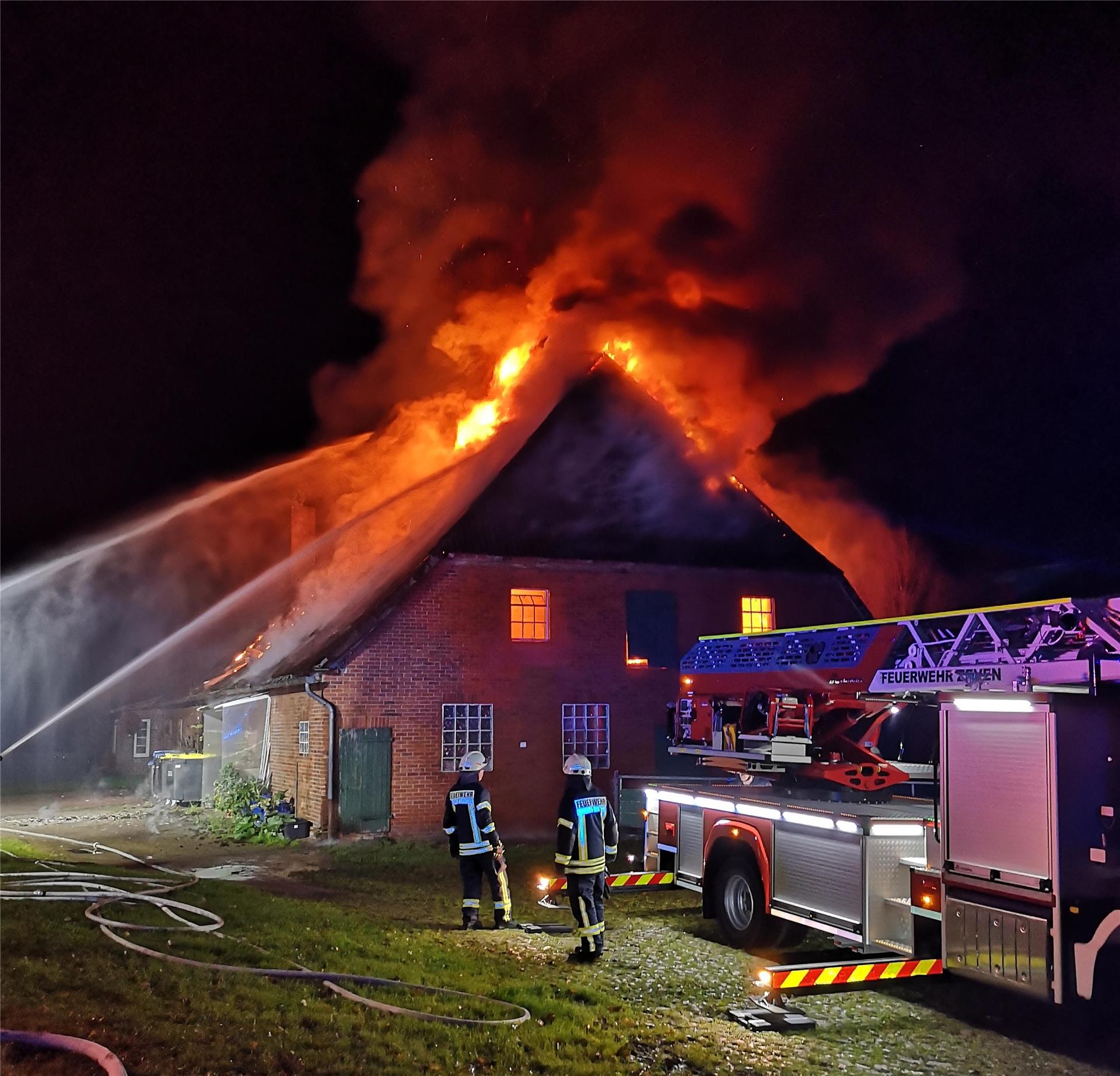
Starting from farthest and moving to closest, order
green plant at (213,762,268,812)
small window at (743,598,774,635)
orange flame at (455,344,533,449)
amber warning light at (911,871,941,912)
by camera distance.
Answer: orange flame at (455,344,533,449), small window at (743,598,774,635), green plant at (213,762,268,812), amber warning light at (911,871,941,912)

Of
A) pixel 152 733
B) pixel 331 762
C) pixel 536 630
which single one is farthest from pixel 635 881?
pixel 152 733

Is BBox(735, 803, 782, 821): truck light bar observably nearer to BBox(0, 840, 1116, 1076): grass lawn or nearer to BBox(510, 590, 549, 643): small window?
BBox(0, 840, 1116, 1076): grass lawn

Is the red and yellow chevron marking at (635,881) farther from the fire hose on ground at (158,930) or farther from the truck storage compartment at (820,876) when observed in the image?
the fire hose on ground at (158,930)

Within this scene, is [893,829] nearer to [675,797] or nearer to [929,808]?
[929,808]

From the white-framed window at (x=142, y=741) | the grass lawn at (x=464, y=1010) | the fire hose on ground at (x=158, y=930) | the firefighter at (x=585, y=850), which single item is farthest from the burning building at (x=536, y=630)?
the white-framed window at (x=142, y=741)

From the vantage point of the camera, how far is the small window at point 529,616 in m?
18.4

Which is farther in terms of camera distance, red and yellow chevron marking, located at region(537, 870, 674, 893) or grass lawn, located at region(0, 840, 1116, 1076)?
red and yellow chevron marking, located at region(537, 870, 674, 893)

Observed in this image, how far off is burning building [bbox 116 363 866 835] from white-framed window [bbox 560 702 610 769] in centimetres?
3

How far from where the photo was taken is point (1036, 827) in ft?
20.9

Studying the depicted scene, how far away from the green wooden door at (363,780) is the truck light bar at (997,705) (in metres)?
11.7

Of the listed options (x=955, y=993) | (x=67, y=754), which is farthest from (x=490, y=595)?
(x=67, y=754)

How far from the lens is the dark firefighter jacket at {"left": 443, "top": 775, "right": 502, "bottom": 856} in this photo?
32.8ft

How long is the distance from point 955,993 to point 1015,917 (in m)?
1.91

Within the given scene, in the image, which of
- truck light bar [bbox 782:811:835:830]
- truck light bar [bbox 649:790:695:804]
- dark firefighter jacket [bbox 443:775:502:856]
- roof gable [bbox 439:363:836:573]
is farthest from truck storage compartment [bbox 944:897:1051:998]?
roof gable [bbox 439:363:836:573]
